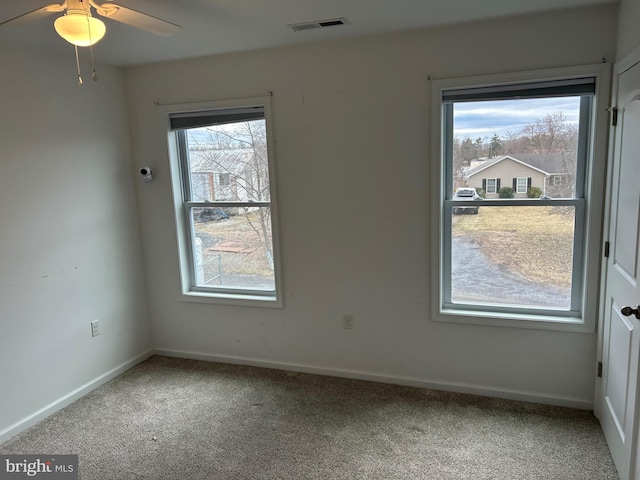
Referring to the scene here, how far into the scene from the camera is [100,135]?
328 centimetres

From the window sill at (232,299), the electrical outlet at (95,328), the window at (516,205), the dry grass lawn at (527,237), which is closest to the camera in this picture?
the window at (516,205)

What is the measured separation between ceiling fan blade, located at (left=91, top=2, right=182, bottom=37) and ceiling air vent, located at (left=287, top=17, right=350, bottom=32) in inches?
32.5

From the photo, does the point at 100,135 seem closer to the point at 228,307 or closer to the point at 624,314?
the point at 228,307

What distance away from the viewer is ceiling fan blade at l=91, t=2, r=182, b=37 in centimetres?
177

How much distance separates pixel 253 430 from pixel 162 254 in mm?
1694

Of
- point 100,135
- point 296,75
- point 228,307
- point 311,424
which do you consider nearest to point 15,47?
point 100,135

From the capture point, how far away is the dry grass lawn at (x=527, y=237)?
8.97 ft

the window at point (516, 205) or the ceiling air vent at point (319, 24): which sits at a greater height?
the ceiling air vent at point (319, 24)

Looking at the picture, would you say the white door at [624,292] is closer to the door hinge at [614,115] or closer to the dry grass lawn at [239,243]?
the door hinge at [614,115]

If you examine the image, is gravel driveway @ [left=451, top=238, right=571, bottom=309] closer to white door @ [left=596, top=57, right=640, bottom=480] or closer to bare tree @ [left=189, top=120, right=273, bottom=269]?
white door @ [left=596, top=57, right=640, bottom=480]

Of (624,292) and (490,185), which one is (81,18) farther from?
(624,292)

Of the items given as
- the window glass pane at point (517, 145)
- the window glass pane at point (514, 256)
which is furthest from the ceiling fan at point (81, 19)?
the window glass pane at point (514, 256)

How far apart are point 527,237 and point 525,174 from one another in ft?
1.31

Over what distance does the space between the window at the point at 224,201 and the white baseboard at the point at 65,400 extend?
0.72m
